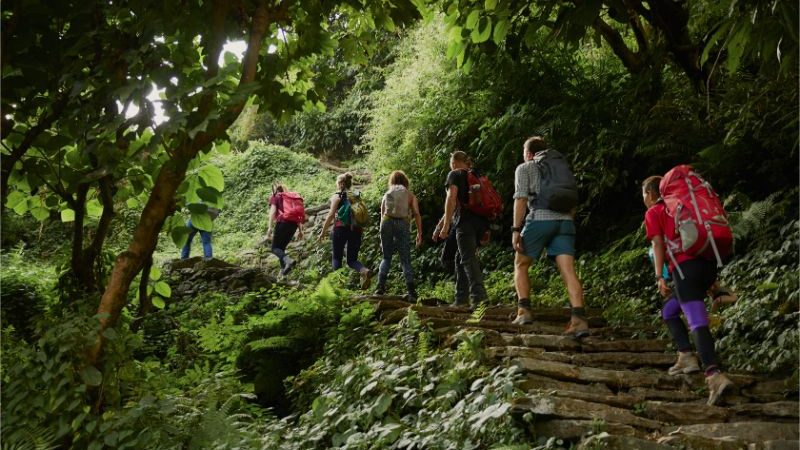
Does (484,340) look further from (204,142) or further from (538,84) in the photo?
(538,84)

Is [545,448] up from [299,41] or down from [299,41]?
down

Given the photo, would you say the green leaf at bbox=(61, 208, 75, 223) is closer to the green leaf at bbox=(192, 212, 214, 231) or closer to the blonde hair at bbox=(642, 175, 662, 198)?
the green leaf at bbox=(192, 212, 214, 231)

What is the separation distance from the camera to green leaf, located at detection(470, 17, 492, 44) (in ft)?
18.4

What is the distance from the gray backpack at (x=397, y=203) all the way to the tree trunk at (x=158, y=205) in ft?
16.4

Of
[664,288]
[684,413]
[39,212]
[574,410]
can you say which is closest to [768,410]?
[684,413]

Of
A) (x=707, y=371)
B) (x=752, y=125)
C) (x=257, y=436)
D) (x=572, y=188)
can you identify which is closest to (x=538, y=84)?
(x=752, y=125)

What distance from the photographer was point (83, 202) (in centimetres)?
486

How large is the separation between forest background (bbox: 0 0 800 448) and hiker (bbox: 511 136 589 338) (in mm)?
1185

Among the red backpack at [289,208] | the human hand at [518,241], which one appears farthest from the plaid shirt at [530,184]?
the red backpack at [289,208]

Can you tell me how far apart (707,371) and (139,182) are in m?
4.15

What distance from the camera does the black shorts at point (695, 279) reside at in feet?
17.9

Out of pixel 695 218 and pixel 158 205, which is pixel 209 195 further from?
pixel 695 218

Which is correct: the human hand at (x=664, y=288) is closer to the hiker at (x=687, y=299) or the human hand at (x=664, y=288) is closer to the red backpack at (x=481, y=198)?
the hiker at (x=687, y=299)

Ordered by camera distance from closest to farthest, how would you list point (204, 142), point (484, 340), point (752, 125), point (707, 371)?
point (204, 142) < point (707, 371) < point (484, 340) < point (752, 125)
